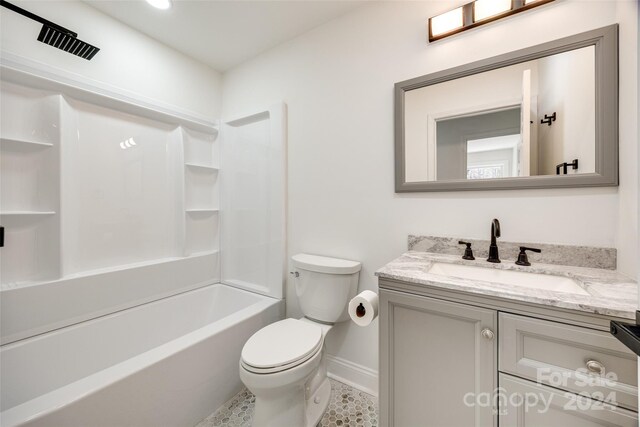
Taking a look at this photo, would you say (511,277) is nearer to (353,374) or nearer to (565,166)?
(565,166)

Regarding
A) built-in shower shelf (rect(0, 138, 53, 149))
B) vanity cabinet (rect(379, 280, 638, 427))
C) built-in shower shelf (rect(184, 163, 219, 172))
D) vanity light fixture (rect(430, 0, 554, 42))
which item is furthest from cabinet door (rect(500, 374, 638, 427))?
built-in shower shelf (rect(0, 138, 53, 149))

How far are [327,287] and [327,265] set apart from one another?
0.46ft

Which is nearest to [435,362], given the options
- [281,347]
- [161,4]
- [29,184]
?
[281,347]

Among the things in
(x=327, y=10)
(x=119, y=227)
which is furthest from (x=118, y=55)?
(x=327, y=10)

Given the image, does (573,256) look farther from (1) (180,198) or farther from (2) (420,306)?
(1) (180,198)

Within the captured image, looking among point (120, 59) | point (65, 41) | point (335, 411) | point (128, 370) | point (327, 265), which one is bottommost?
point (335, 411)

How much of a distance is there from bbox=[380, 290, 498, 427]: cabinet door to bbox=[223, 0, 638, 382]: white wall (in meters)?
0.54

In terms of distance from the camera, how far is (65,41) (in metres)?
1.38

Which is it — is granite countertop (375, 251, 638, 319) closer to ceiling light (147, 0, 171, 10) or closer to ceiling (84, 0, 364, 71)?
ceiling (84, 0, 364, 71)

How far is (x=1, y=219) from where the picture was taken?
1.32 meters

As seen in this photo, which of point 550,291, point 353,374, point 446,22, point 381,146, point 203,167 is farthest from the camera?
point 203,167

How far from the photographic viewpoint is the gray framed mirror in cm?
103

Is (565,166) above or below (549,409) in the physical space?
above

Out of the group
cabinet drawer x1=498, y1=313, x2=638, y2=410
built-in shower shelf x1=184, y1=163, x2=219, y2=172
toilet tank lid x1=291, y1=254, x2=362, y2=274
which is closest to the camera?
cabinet drawer x1=498, y1=313, x2=638, y2=410
